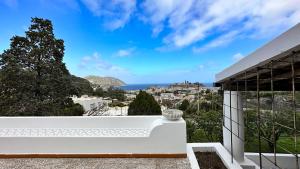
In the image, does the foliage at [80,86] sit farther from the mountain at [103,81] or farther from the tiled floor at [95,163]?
the tiled floor at [95,163]

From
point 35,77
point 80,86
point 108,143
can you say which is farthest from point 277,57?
point 80,86

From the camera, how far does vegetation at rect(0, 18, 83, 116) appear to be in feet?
38.2

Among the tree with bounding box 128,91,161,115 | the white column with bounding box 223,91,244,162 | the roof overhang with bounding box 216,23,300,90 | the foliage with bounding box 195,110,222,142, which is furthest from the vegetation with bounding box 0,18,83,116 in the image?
the roof overhang with bounding box 216,23,300,90

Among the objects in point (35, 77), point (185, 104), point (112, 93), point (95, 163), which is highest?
point (35, 77)

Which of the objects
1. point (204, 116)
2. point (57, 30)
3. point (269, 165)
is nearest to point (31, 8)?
point (57, 30)

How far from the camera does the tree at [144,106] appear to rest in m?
9.30

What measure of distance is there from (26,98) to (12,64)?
1925 millimetres

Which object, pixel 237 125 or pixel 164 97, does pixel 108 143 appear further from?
pixel 164 97

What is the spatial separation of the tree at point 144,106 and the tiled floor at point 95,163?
5016 millimetres

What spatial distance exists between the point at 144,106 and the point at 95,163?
537 centimetres

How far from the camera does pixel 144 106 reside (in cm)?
938

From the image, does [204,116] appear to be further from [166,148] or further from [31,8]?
[31,8]

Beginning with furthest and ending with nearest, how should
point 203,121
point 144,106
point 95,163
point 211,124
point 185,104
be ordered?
point 144,106 → point 185,104 → point 203,121 → point 211,124 → point 95,163

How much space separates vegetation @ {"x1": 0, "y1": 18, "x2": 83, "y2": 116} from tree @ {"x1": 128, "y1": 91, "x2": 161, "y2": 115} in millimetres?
3866
